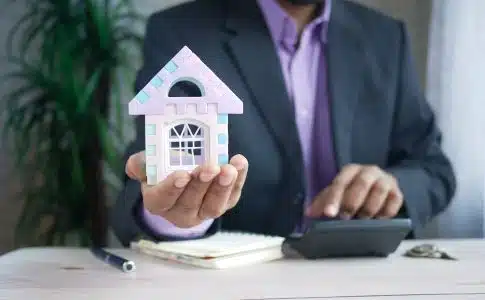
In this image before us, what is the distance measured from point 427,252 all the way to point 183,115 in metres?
0.42

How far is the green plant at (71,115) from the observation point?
5.57ft

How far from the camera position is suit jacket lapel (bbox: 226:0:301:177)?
1.19 m

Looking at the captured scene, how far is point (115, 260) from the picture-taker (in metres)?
0.85

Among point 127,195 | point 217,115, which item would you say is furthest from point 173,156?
point 127,195

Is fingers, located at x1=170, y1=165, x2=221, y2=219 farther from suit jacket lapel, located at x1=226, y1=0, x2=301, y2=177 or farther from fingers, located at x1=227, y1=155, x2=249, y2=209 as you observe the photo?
suit jacket lapel, located at x1=226, y1=0, x2=301, y2=177

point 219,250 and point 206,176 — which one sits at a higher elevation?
point 206,176

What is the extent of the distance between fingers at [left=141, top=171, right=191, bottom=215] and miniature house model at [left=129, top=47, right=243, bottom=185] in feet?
0.04

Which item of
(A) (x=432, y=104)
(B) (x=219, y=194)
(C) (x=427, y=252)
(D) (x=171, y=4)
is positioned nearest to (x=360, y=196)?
(C) (x=427, y=252)

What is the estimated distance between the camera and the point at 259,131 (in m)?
1.20

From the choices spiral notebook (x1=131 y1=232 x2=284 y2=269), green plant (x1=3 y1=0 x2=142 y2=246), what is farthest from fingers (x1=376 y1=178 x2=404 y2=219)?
green plant (x1=3 y1=0 x2=142 y2=246)

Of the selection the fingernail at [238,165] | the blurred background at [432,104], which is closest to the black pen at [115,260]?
the fingernail at [238,165]

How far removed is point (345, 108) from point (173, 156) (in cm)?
60

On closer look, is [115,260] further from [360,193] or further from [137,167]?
[360,193]

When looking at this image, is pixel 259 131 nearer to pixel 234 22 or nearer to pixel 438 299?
pixel 234 22
